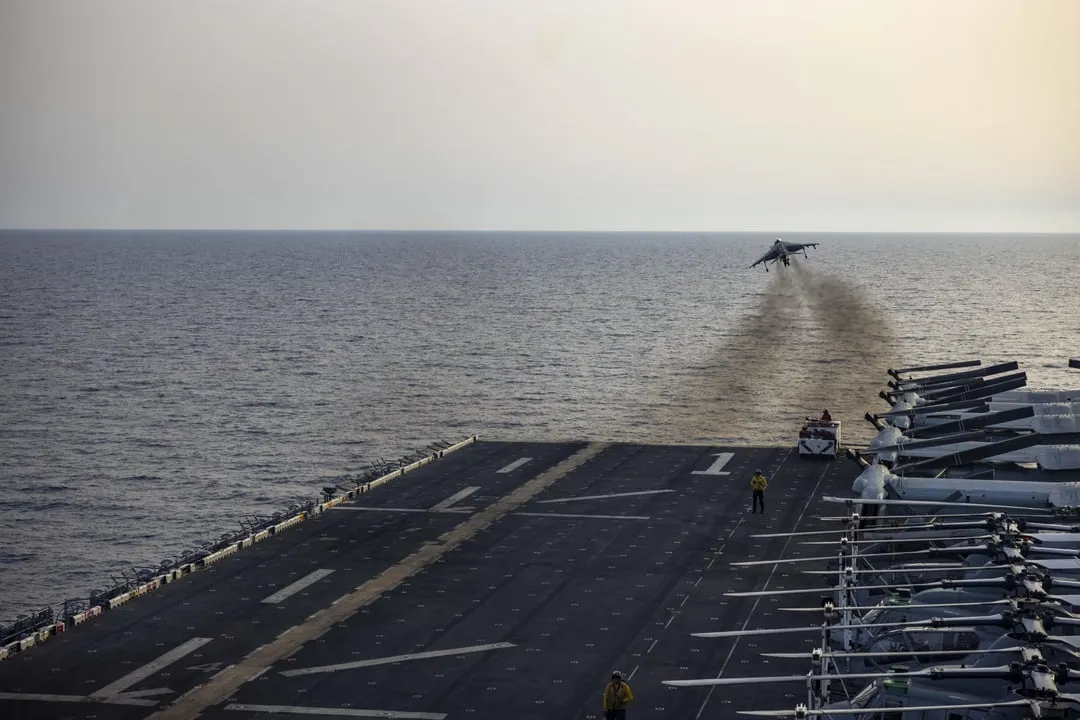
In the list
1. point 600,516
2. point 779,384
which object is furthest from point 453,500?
point 779,384

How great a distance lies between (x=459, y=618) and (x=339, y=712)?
9.61m

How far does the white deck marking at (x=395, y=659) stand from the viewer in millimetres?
43500

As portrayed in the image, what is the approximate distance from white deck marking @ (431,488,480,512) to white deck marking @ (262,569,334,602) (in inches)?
510

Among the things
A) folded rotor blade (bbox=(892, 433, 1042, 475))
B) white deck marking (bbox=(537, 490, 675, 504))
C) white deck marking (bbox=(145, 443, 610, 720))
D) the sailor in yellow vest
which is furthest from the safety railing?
folded rotor blade (bbox=(892, 433, 1042, 475))

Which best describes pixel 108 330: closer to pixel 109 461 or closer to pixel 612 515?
pixel 109 461

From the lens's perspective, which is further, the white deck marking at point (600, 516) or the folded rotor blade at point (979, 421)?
the white deck marking at point (600, 516)

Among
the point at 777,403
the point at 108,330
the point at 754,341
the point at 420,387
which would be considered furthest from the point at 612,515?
the point at 108,330

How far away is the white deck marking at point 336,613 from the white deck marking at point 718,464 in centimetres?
909

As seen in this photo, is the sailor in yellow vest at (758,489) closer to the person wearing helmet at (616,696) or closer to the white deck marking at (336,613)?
the white deck marking at (336,613)

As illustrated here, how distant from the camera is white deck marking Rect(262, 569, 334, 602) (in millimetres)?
51844

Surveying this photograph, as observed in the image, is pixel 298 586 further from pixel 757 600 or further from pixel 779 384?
pixel 779 384

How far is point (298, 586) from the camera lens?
175 feet

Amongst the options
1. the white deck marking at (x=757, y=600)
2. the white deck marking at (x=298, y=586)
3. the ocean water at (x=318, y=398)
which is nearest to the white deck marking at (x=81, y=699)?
the white deck marking at (x=298, y=586)

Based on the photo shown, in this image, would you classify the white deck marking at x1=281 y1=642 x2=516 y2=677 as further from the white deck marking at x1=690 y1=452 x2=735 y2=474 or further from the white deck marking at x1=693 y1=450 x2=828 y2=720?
the white deck marking at x1=690 y1=452 x2=735 y2=474
